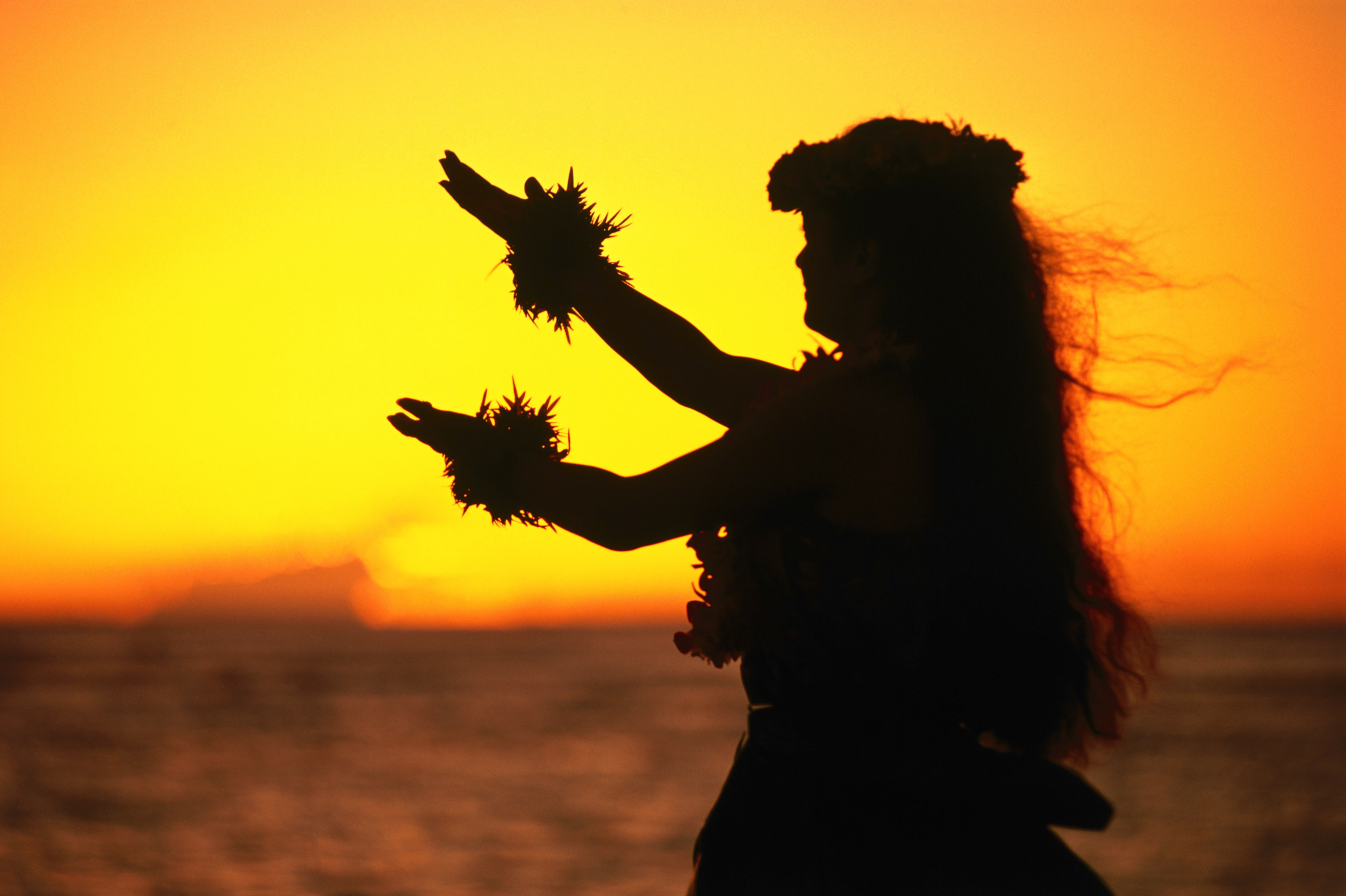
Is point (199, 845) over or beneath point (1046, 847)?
beneath

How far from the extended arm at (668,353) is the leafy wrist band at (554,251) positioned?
22mm

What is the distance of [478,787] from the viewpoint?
13930 millimetres

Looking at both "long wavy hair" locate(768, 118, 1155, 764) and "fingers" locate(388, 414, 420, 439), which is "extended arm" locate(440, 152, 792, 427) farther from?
"fingers" locate(388, 414, 420, 439)

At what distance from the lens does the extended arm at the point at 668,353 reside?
84.4 inches

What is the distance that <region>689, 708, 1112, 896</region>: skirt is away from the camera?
5.41 feet

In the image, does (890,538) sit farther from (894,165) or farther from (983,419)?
(894,165)

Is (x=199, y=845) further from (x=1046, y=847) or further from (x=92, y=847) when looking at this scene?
(x=1046, y=847)

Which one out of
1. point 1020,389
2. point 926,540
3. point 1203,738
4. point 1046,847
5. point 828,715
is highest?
point 1020,389

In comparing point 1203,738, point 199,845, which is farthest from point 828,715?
point 1203,738

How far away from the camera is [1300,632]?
2790 inches

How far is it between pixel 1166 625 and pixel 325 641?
66.2 m

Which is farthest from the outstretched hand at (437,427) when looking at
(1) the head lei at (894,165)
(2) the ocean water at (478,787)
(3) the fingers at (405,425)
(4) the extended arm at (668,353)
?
(2) the ocean water at (478,787)

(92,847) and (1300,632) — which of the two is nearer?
(92,847)

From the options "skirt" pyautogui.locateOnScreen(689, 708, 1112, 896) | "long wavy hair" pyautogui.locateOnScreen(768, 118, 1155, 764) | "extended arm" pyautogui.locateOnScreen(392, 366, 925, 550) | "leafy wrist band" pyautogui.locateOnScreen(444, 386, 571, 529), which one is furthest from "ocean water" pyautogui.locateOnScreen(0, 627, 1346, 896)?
→ "leafy wrist band" pyautogui.locateOnScreen(444, 386, 571, 529)
